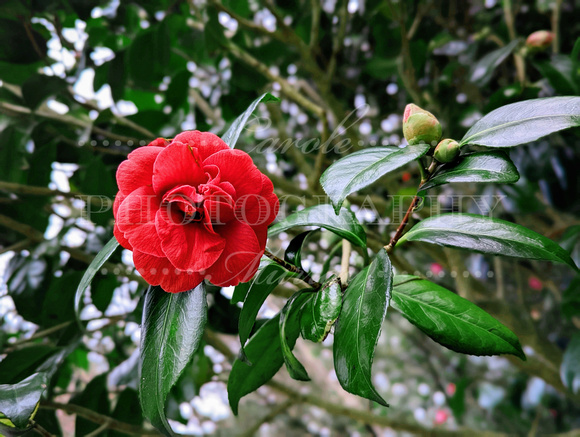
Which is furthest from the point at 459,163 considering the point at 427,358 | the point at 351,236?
the point at 427,358

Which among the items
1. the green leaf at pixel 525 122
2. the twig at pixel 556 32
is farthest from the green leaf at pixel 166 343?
the twig at pixel 556 32

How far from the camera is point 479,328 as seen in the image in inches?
18.5

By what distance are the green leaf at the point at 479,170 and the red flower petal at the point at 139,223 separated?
0.29m

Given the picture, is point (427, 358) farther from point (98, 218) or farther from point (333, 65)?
point (98, 218)

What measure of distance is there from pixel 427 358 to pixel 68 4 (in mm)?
2151

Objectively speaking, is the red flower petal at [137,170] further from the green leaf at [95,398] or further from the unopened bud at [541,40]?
the unopened bud at [541,40]

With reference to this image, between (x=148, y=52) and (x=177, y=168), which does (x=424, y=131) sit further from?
(x=148, y=52)

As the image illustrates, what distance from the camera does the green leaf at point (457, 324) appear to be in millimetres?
463

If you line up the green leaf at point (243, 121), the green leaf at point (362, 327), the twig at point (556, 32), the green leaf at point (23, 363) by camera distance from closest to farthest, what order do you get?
the green leaf at point (362, 327), the green leaf at point (243, 121), the green leaf at point (23, 363), the twig at point (556, 32)

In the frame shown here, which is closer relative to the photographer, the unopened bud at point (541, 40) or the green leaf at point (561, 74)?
the green leaf at point (561, 74)

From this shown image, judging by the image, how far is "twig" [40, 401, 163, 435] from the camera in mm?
789

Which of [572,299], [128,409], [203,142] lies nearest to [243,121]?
[203,142]

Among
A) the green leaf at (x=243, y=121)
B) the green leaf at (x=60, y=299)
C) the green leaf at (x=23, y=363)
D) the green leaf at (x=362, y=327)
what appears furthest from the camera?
the green leaf at (x=60, y=299)

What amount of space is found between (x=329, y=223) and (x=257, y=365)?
0.22 metres
